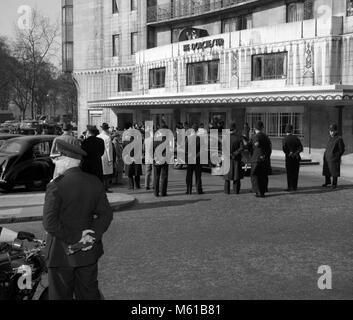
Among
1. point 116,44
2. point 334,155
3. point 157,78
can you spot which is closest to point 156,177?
point 334,155

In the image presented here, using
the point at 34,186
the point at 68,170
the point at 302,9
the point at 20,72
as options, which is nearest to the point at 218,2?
the point at 302,9

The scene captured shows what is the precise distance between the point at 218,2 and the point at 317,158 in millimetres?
16435

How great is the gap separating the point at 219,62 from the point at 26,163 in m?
21.3

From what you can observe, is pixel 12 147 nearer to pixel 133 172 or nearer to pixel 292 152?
pixel 133 172

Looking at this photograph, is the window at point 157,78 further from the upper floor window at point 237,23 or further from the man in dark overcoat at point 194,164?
the man in dark overcoat at point 194,164

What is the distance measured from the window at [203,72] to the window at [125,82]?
970 cm

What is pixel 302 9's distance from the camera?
3212 cm

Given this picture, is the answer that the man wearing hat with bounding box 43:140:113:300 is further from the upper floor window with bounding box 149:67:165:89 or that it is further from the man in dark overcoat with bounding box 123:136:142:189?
the upper floor window with bounding box 149:67:165:89

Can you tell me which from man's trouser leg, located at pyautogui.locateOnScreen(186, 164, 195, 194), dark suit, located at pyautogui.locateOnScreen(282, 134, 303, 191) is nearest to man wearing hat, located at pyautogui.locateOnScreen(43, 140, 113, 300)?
man's trouser leg, located at pyautogui.locateOnScreen(186, 164, 195, 194)

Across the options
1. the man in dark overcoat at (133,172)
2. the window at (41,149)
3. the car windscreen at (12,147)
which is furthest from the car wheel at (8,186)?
the man in dark overcoat at (133,172)

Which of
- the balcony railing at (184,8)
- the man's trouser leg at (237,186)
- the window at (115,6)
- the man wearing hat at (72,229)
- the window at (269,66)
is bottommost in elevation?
the man's trouser leg at (237,186)

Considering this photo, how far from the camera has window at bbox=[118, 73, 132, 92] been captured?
44.9m

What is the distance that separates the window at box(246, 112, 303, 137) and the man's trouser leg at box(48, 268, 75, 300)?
24.1 metres

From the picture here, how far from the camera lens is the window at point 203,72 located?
3419 centimetres
